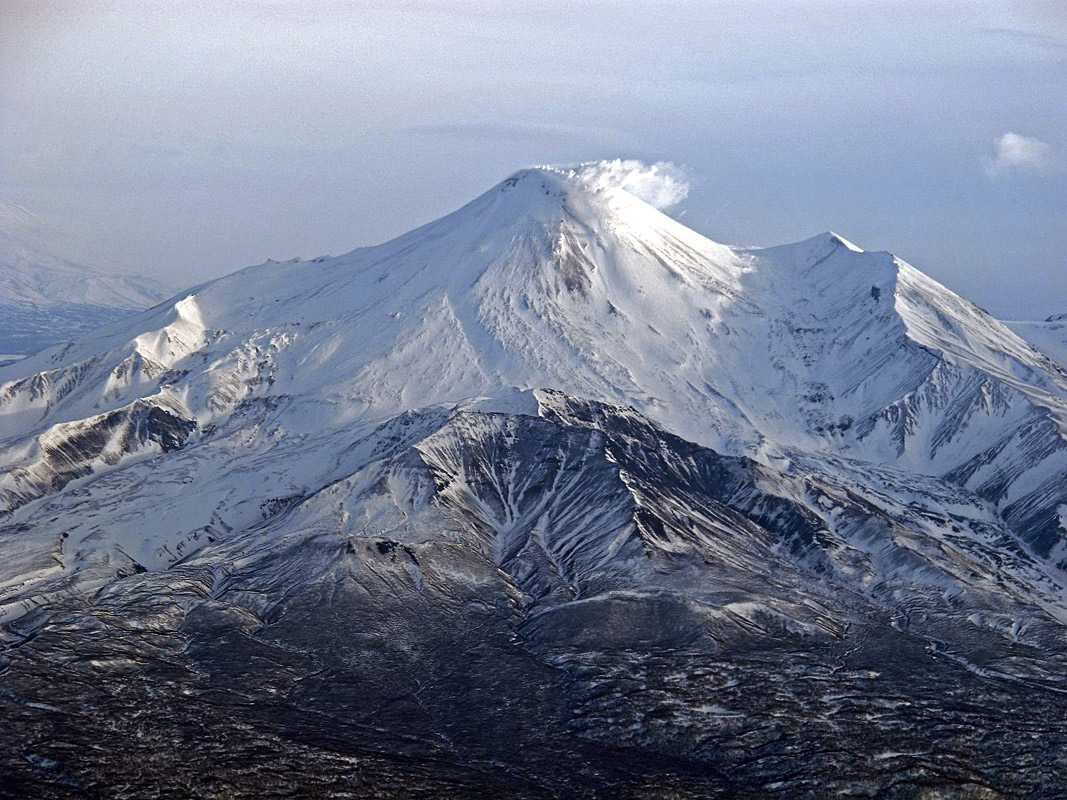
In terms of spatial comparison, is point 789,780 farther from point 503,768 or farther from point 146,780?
point 146,780

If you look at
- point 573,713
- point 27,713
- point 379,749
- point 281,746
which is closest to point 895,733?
point 573,713

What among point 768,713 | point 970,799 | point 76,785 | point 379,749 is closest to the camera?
point 76,785

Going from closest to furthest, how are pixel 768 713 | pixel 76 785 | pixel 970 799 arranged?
pixel 76 785, pixel 970 799, pixel 768 713

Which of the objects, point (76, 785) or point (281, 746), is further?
point (281, 746)

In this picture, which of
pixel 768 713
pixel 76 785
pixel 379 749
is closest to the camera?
pixel 76 785

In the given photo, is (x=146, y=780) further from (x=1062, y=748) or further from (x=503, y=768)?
(x=1062, y=748)

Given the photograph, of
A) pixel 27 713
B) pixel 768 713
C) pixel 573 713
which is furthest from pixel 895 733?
pixel 27 713

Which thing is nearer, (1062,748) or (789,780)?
(789,780)

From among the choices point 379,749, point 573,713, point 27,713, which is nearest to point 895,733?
point 573,713
